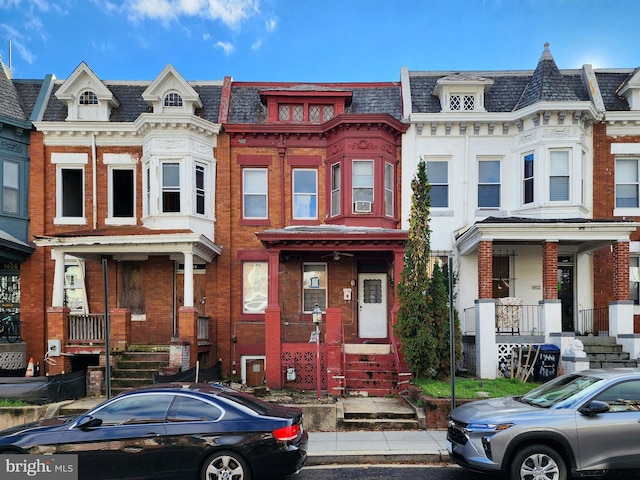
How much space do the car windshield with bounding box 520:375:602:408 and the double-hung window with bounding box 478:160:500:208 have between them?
929 centimetres

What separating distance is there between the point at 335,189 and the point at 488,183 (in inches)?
194

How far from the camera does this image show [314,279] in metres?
16.8

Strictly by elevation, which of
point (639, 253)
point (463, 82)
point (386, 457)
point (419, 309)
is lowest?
point (386, 457)

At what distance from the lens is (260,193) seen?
17094 millimetres

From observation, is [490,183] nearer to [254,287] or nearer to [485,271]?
[485,271]

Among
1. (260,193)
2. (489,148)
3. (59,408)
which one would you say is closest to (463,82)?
(489,148)

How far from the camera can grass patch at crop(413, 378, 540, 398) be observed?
11109 mm

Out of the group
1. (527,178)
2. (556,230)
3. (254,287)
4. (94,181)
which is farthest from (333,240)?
(94,181)

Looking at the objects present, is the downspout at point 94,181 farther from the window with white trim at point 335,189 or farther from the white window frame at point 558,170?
the white window frame at point 558,170

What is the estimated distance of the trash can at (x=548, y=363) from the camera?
1263 centimetres

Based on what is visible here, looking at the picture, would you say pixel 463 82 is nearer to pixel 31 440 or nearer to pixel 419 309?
pixel 419 309

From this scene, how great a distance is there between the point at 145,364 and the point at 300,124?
8621 millimetres

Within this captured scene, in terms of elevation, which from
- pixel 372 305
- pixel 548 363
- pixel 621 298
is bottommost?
pixel 548 363

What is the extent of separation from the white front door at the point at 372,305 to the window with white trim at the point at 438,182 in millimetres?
2939
